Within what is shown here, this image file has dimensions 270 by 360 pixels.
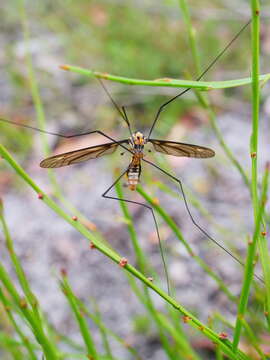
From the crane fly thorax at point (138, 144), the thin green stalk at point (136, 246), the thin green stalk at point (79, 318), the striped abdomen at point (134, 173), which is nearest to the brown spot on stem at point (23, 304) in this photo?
the thin green stalk at point (79, 318)

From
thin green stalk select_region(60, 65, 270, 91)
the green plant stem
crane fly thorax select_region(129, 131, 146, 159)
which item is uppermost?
crane fly thorax select_region(129, 131, 146, 159)

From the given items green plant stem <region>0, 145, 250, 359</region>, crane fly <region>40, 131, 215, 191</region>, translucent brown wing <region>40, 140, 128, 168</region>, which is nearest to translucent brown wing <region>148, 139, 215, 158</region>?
crane fly <region>40, 131, 215, 191</region>

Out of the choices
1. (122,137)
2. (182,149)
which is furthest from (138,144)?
(122,137)

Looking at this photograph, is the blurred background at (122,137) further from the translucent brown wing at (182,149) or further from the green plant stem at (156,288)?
the green plant stem at (156,288)

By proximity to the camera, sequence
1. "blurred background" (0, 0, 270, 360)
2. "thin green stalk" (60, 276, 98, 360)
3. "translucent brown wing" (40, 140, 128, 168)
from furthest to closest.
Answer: "blurred background" (0, 0, 270, 360)
"translucent brown wing" (40, 140, 128, 168)
"thin green stalk" (60, 276, 98, 360)

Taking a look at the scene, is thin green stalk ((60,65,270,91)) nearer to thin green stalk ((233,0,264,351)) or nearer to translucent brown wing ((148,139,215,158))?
thin green stalk ((233,0,264,351))

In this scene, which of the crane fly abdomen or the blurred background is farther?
the blurred background

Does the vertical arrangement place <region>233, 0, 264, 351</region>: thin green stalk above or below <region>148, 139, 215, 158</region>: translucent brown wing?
below

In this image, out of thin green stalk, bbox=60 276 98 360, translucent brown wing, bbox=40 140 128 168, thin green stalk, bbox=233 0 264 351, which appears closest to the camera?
thin green stalk, bbox=233 0 264 351
